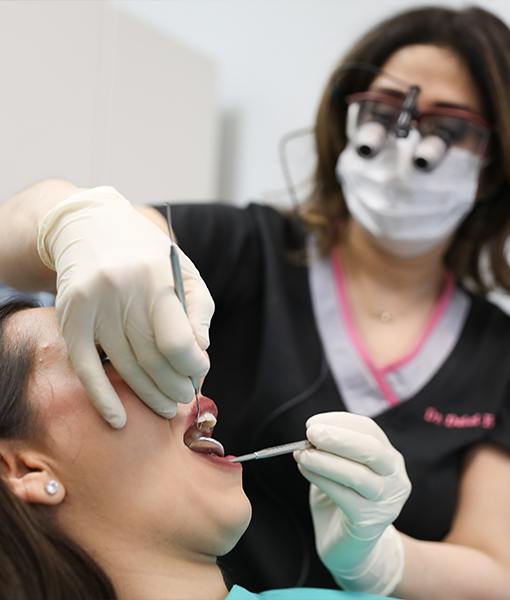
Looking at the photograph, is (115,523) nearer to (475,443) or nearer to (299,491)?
(299,491)

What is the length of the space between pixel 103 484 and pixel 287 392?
1.74 feet

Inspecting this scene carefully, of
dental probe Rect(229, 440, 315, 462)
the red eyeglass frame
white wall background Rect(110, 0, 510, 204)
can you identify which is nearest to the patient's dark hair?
dental probe Rect(229, 440, 315, 462)

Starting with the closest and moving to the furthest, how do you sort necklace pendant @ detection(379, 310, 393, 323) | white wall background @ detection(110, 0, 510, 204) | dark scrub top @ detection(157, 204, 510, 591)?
dark scrub top @ detection(157, 204, 510, 591), necklace pendant @ detection(379, 310, 393, 323), white wall background @ detection(110, 0, 510, 204)

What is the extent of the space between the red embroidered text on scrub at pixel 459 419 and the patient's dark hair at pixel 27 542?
2.40ft

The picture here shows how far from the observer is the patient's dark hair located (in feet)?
2.84

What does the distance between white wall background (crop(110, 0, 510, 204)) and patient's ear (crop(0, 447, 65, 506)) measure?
1639 mm

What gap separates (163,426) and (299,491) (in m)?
0.49

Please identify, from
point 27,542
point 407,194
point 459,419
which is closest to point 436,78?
point 407,194

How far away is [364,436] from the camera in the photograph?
1060 millimetres

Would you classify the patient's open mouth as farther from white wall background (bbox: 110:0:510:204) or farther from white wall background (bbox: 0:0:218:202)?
white wall background (bbox: 110:0:510:204)

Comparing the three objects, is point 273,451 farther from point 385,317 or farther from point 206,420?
point 385,317

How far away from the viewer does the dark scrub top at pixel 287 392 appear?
1.36m

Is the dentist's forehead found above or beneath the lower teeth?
above

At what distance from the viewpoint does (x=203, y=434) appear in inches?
41.5
